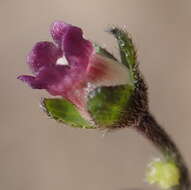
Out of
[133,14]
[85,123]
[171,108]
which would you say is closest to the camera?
[85,123]

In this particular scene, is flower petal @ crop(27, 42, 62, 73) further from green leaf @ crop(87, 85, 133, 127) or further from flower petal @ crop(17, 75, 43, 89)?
green leaf @ crop(87, 85, 133, 127)

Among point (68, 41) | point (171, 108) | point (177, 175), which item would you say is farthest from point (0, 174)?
point (68, 41)

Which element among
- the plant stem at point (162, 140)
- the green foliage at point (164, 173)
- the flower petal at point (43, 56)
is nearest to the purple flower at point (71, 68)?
the flower petal at point (43, 56)

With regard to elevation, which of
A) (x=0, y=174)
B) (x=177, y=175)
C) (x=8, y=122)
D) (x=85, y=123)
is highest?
(x=85, y=123)

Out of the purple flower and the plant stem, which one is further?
the plant stem

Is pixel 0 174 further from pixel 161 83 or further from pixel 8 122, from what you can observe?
pixel 161 83

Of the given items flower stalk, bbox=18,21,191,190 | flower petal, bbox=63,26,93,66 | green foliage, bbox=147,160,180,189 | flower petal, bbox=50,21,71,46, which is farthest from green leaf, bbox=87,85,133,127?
green foliage, bbox=147,160,180,189
